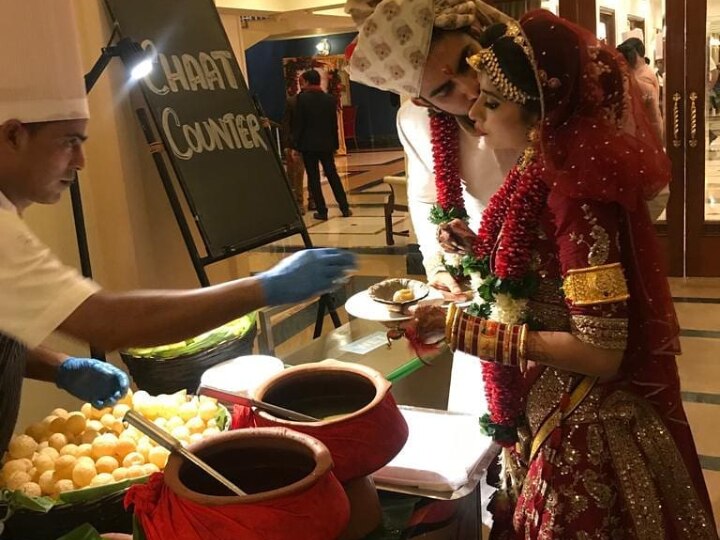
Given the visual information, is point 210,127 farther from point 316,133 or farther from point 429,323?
point 316,133

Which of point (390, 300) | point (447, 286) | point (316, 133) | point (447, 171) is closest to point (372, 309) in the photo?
point (390, 300)

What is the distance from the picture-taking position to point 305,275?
46.8 inches

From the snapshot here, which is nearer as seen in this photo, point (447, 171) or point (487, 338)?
point (487, 338)

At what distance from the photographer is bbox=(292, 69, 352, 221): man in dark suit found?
8430mm

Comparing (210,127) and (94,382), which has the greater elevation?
(210,127)

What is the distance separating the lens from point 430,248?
2084 mm

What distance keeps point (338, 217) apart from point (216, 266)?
203 inches

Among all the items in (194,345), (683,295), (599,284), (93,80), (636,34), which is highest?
(636,34)

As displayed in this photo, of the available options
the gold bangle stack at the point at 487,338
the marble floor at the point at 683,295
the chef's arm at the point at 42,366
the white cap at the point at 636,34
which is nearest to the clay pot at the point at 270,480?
the gold bangle stack at the point at 487,338

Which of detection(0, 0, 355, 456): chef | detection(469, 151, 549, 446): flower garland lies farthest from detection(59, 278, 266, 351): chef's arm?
detection(469, 151, 549, 446): flower garland

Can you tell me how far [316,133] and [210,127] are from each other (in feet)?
18.4

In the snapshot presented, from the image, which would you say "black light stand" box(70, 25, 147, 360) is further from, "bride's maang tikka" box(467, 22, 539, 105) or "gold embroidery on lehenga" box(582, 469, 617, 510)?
"gold embroidery on lehenga" box(582, 469, 617, 510)

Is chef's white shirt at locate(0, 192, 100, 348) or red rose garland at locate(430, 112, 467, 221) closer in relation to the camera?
chef's white shirt at locate(0, 192, 100, 348)

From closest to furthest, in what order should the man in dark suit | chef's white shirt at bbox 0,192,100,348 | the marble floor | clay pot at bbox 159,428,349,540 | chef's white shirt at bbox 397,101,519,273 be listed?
1. clay pot at bbox 159,428,349,540
2. chef's white shirt at bbox 0,192,100,348
3. chef's white shirt at bbox 397,101,519,273
4. the marble floor
5. the man in dark suit
